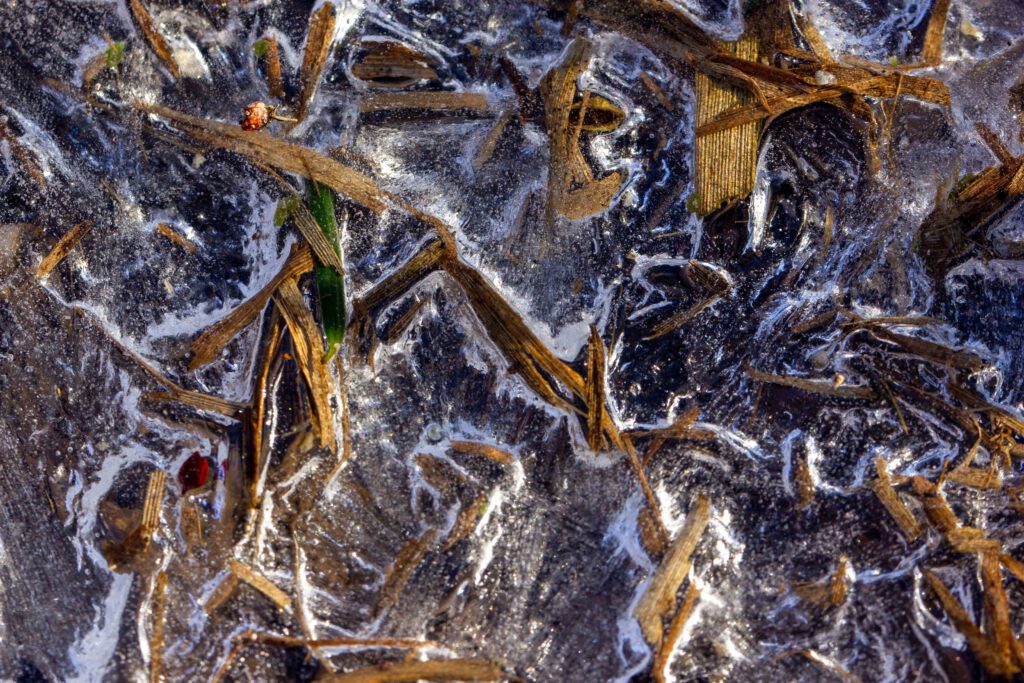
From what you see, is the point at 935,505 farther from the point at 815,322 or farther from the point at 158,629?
the point at 158,629

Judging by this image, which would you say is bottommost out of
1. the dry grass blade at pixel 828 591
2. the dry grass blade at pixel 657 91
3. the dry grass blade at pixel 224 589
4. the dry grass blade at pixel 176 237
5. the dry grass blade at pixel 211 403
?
the dry grass blade at pixel 224 589

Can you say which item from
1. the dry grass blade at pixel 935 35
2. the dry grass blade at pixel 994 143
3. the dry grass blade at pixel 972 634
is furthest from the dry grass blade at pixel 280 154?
the dry grass blade at pixel 972 634

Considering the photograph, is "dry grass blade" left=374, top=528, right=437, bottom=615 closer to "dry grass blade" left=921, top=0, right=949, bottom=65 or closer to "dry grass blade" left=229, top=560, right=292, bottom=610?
"dry grass blade" left=229, top=560, right=292, bottom=610

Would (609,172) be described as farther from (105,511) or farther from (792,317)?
(105,511)

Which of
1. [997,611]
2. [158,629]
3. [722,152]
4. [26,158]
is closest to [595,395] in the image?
[722,152]

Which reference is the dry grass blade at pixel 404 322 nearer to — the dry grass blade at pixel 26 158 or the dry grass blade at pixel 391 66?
the dry grass blade at pixel 391 66
